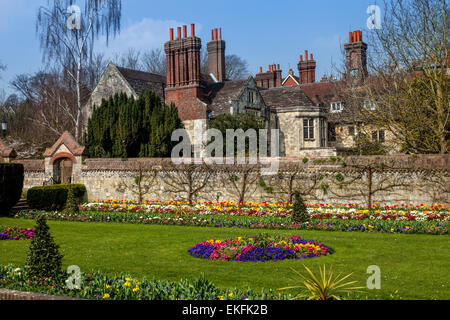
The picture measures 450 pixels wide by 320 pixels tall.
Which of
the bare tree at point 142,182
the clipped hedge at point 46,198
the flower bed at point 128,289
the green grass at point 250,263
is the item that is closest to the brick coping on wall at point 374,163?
the bare tree at point 142,182

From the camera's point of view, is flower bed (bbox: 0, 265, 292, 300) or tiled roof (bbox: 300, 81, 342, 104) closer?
flower bed (bbox: 0, 265, 292, 300)

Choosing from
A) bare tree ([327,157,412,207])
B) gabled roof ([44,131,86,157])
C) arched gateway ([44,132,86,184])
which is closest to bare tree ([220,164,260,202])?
bare tree ([327,157,412,207])

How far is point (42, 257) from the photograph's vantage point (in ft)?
26.6

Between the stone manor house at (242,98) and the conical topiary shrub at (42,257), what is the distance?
24.7 meters

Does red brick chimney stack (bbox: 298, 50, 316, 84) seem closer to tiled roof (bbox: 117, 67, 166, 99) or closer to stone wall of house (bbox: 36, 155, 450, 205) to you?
tiled roof (bbox: 117, 67, 166, 99)

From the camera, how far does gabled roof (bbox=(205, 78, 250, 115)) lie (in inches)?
1329

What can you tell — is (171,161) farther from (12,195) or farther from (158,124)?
(12,195)

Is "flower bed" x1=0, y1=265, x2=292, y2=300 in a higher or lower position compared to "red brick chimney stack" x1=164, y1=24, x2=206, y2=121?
lower

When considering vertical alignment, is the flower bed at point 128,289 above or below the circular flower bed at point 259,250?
below

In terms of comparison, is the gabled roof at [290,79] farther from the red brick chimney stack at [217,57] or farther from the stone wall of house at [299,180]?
the stone wall of house at [299,180]

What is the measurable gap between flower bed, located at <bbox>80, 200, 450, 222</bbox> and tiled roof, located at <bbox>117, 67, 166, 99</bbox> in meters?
15.4

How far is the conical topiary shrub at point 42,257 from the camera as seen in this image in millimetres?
8086
